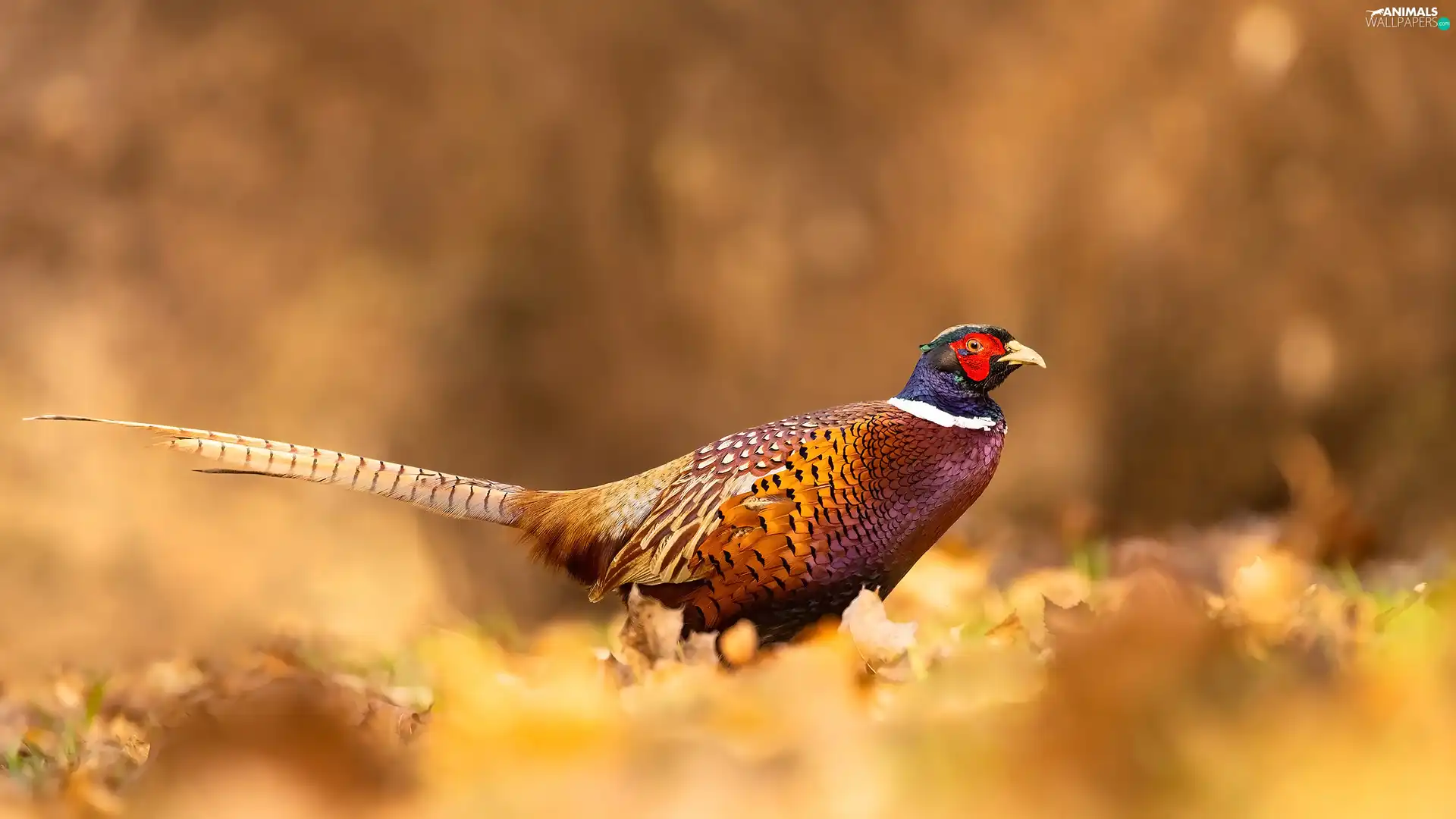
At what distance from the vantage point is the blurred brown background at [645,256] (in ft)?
15.7

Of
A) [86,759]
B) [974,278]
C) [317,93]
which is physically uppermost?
[317,93]

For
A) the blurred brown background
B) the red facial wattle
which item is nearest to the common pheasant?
the red facial wattle

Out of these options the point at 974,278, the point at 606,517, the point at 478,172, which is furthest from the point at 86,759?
the point at 974,278

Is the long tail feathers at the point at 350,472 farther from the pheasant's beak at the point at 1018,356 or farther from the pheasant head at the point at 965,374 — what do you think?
the pheasant's beak at the point at 1018,356

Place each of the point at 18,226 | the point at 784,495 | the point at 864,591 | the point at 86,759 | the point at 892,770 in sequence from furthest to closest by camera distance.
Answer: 1. the point at 18,226
2. the point at 784,495
3. the point at 864,591
4. the point at 86,759
5. the point at 892,770

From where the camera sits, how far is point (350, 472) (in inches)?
122

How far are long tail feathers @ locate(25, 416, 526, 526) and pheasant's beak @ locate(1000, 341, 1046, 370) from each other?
4.53 ft

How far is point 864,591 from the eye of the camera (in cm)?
262

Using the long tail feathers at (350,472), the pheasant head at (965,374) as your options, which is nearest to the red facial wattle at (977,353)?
the pheasant head at (965,374)

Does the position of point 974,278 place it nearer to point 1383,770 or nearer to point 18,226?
point 18,226

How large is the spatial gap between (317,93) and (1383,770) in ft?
16.2

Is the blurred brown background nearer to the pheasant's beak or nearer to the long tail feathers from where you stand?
the long tail feathers

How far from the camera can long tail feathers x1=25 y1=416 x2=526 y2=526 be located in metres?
2.96

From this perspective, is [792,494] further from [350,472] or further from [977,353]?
[350,472]
